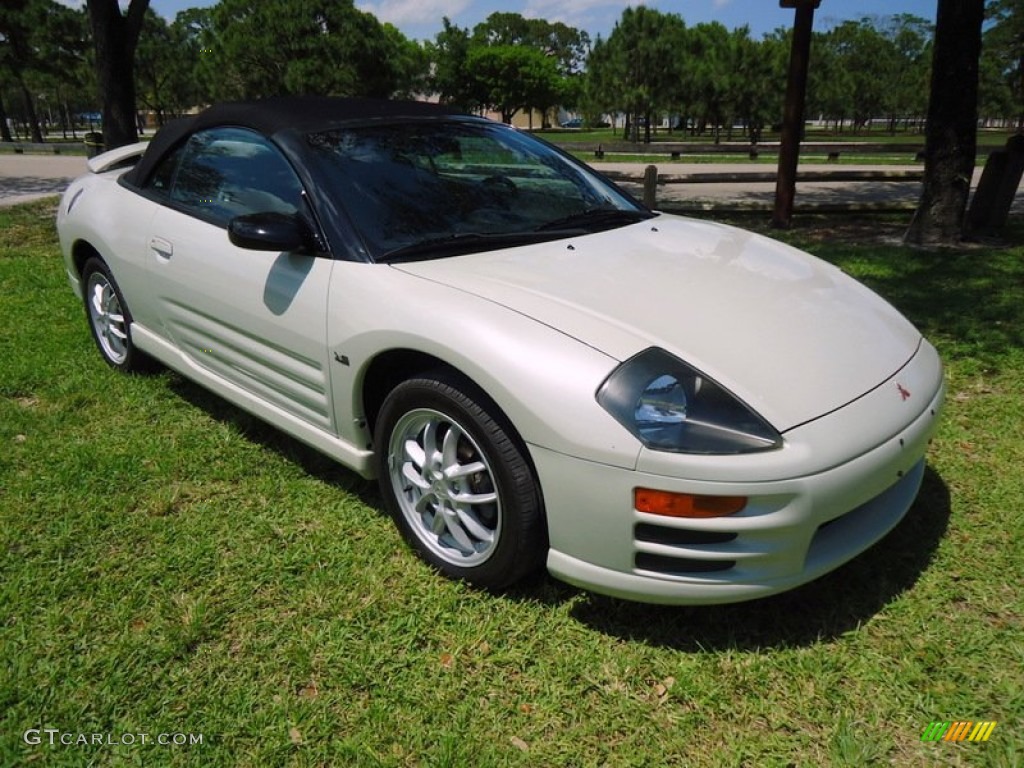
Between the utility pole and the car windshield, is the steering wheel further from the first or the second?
the utility pole

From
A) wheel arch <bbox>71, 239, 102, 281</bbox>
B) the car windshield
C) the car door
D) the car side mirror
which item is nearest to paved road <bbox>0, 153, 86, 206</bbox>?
wheel arch <bbox>71, 239, 102, 281</bbox>

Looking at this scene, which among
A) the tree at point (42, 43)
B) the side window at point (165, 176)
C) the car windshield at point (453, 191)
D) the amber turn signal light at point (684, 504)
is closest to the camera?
the amber turn signal light at point (684, 504)

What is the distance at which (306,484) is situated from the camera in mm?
3082

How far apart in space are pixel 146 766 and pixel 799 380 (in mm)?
1993

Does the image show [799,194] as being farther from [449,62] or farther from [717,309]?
[449,62]

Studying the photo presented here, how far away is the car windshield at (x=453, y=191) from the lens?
261cm

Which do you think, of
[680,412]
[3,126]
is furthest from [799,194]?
[3,126]

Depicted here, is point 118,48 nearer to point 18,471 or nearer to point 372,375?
point 18,471

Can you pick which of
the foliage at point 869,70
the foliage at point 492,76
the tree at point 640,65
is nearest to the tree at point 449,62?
the foliage at point 492,76

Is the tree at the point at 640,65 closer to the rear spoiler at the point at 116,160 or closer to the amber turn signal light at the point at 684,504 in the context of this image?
the rear spoiler at the point at 116,160

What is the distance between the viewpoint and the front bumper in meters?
1.88

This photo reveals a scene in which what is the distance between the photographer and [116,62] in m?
8.83

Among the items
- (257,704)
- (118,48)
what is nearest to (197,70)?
(118,48)

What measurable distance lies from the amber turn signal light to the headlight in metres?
0.12
